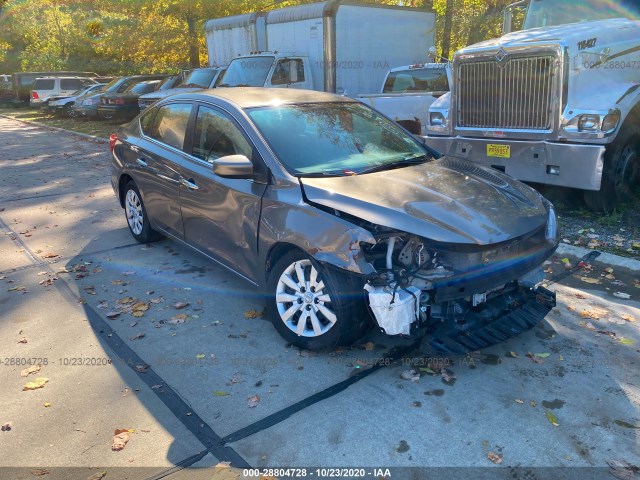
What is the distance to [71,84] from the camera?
1054 inches

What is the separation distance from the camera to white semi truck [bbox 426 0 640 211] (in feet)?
19.9

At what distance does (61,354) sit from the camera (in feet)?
12.9

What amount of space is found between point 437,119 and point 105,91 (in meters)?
16.0

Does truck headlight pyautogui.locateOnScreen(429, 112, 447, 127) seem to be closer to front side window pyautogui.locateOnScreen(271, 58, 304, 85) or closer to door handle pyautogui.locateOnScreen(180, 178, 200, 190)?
door handle pyautogui.locateOnScreen(180, 178, 200, 190)

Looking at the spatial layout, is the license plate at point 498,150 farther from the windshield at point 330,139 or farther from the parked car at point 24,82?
the parked car at point 24,82

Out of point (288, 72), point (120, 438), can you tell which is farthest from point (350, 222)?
point (288, 72)

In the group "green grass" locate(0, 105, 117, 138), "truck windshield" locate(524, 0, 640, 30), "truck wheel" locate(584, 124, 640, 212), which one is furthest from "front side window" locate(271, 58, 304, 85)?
"truck wheel" locate(584, 124, 640, 212)

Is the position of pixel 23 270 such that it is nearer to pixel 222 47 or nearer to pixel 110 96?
pixel 222 47

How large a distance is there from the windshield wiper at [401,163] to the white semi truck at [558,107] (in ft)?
7.90

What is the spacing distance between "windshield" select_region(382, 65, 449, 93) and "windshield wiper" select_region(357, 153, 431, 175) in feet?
20.5

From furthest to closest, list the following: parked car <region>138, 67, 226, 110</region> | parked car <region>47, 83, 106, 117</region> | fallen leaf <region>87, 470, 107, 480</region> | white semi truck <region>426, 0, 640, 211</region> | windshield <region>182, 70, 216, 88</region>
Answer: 1. parked car <region>47, 83, 106, 117</region>
2. windshield <region>182, 70, 216, 88</region>
3. parked car <region>138, 67, 226, 110</region>
4. white semi truck <region>426, 0, 640, 211</region>
5. fallen leaf <region>87, 470, 107, 480</region>

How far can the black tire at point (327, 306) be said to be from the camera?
350cm

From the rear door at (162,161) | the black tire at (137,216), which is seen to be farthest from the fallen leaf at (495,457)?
the black tire at (137,216)

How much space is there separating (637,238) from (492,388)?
358 cm
